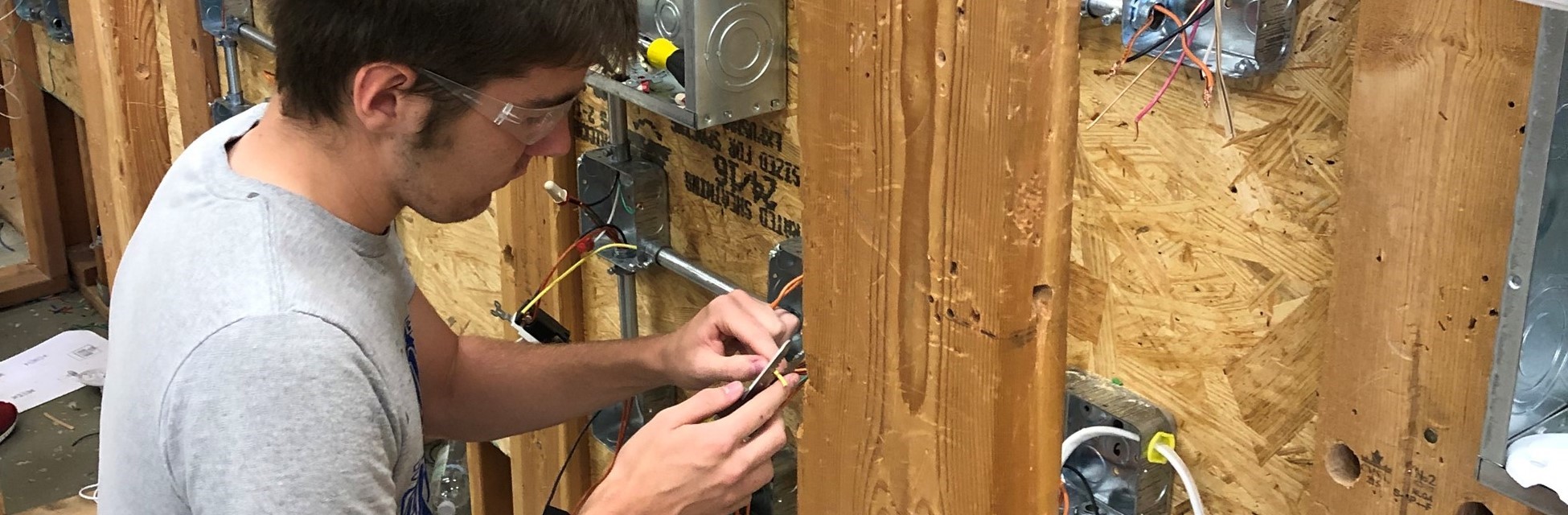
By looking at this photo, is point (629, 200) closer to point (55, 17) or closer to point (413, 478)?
point (413, 478)

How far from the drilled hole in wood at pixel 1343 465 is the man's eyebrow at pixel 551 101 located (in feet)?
2.39

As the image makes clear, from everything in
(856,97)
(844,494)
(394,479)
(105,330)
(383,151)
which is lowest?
Result: (105,330)

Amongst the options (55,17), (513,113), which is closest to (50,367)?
(55,17)

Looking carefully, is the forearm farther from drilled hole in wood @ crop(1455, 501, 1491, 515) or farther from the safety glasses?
drilled hole in wood @ crop(1455, 501, 1491, 515)

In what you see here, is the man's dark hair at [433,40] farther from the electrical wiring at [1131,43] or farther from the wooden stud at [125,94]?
the wooden stud at [125,94]

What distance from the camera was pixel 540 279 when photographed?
2.13 m

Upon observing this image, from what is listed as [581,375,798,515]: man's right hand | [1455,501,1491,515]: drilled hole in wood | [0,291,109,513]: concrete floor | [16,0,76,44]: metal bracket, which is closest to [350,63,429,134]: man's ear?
[581,375,798,515]: man's right hand

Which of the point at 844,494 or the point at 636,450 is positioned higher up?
the point at 844,494

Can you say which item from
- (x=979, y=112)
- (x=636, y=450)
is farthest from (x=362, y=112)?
(x=979, y=112)

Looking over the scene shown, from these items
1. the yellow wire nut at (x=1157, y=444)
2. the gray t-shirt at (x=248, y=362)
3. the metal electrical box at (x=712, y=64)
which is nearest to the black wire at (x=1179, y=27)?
the yellow wire nut at (x=1157, y=444)

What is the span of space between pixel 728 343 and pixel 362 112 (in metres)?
0.45

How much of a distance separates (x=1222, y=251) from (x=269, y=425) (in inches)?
32.9

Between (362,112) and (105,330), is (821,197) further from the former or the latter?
(105,330)

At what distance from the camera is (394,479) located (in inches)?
49.9
